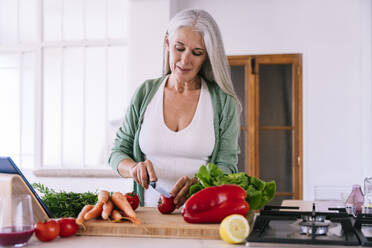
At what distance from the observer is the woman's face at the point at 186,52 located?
7.43 ft

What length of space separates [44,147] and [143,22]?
72.2 inches

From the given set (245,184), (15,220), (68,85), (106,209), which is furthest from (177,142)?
(68,85)

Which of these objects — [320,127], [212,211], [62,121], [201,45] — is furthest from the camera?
[62,121]

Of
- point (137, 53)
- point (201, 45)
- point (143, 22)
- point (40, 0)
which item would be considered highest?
point (40, 0)

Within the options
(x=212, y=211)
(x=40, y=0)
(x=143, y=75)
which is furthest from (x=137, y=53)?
(x=212, y=211)

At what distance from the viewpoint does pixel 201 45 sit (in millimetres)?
2271

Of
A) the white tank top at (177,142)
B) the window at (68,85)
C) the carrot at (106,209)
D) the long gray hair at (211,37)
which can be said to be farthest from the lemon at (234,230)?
the window at (68,85)

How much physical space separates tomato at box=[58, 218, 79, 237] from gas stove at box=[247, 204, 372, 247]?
58 cm

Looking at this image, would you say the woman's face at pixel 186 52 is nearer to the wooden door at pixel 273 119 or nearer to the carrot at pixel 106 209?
the carrot at pixel 106 209

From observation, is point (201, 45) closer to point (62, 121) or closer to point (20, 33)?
point (62, 121)

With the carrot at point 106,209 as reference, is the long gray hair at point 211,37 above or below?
above

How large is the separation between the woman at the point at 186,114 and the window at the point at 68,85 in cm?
300

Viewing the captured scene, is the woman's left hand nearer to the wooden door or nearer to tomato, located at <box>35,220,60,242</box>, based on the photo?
tomato, located at <box>35,220,60,242</box>

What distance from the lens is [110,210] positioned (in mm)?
1716
